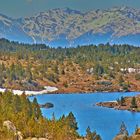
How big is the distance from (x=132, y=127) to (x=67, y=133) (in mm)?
76674

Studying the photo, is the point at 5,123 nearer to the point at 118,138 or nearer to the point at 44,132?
the point at 44,132

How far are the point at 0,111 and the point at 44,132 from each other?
87.5 ft

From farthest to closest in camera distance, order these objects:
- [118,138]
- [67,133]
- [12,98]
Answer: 1. [12,98]
2. [67,133]
3. [118,138]

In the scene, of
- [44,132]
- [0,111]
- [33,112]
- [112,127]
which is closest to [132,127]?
[112,127]

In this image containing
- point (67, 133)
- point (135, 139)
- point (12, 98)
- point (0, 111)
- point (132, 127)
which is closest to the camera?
Result: point (135, 139)

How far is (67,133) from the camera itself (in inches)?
4724

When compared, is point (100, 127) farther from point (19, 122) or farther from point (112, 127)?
point (19, 122)

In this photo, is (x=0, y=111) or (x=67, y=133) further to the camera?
(x=0, y=111)

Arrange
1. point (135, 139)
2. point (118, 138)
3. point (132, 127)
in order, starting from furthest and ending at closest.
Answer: point (132, 127) < point (118, 138) < point (135, 139)

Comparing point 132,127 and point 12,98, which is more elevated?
point 12,98

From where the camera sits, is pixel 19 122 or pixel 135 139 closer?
pixel 135 139

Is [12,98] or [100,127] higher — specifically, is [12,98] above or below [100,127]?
above

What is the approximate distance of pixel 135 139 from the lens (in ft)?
336

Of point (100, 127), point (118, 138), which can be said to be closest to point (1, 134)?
point (118, 138)
